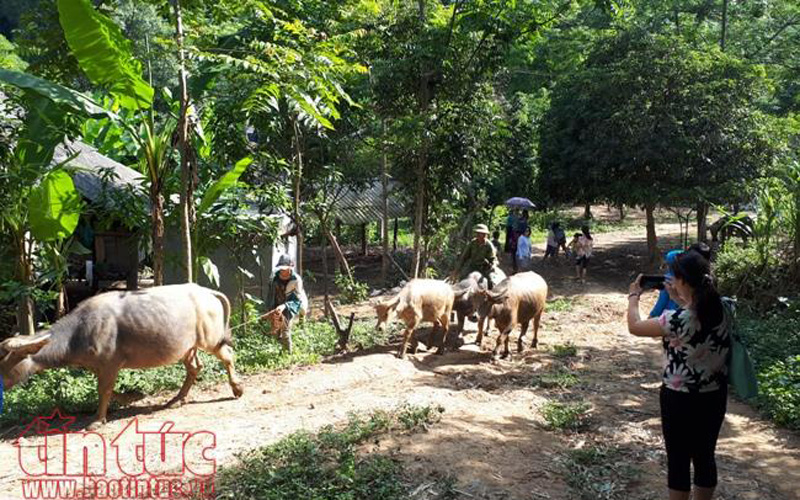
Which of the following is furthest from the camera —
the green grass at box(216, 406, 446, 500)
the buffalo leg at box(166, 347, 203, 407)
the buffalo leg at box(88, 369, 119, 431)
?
the buffalo leg at box(166, 347, 203, 407)

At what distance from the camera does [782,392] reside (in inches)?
265

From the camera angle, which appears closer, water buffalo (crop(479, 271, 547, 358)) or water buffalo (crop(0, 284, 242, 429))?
water buffalo (crop(0, 284, 242, 429))

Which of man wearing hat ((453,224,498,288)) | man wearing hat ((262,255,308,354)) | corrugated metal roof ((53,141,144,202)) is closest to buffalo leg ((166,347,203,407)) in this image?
man wearing hat ((262,255,308,354))

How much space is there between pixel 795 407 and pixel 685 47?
1234 centimetres

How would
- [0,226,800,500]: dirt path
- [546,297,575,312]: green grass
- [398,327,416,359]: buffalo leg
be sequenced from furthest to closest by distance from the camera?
[546,297,575,312]: green grass, [398,327,416,359]: buffalo leg, [0,226,800,500]: dirt path

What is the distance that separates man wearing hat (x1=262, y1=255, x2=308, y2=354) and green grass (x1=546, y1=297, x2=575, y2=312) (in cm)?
668

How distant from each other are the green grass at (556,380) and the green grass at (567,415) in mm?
717

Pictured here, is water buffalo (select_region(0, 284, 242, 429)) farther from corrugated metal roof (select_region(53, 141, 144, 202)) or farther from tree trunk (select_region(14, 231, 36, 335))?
corrugated metal roof (select_region(53, 141, 144, 202))

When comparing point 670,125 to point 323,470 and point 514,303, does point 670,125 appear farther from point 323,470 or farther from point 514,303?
point 323,470

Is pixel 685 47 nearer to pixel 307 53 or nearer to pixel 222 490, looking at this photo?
pixel 307 53

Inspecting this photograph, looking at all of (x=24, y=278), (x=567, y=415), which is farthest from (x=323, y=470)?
(x=24, y=278)

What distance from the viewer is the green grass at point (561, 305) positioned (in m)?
13.4

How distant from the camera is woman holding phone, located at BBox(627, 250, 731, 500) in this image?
3846mm
